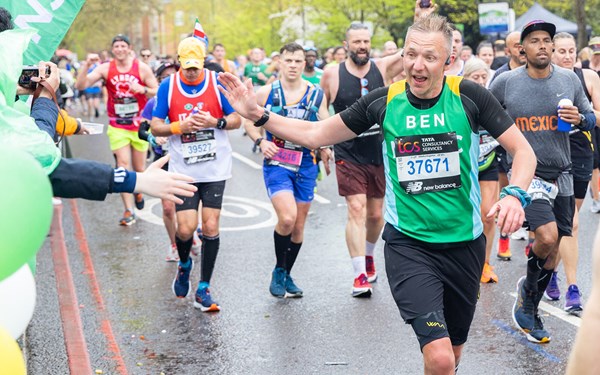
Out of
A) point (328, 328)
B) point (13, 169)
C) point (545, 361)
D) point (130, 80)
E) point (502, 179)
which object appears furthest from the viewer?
point (130, 80)

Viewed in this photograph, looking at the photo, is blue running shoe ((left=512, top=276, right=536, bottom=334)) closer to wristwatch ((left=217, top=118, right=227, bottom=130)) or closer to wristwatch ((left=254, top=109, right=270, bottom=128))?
wristwatch ((left=254, top=109, right=270, bottom=128))

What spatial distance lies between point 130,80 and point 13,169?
9177mm

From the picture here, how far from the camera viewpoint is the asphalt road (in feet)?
20.4

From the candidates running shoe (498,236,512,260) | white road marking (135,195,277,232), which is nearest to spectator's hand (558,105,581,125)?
running shoe (498,236,512,260)

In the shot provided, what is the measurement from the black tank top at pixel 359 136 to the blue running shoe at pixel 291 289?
1111 millimetres

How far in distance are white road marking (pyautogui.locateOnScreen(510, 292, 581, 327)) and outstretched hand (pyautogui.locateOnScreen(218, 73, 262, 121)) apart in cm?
324

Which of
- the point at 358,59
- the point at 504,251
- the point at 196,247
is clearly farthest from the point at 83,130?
the point at 504,251

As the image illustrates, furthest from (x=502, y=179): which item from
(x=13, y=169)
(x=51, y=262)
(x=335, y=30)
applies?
(x=335, y=30)

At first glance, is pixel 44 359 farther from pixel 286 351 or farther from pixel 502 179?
pixel 502 179

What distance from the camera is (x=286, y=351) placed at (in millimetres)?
6480

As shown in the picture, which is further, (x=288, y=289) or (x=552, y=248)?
(x=288, y=289)

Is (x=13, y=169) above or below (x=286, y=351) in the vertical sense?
above

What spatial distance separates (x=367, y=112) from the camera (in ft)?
16.3

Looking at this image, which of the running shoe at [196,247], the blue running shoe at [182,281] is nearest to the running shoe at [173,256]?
the running shoe at [196,247]
